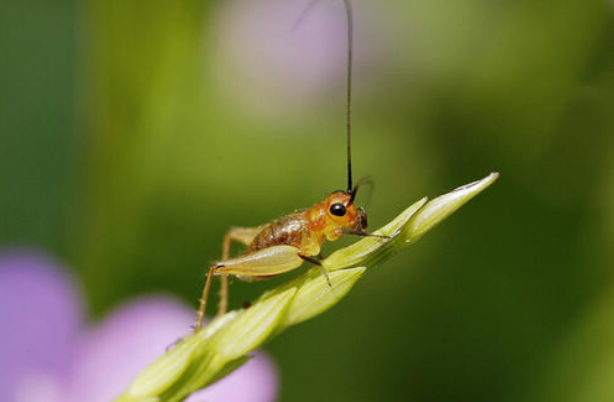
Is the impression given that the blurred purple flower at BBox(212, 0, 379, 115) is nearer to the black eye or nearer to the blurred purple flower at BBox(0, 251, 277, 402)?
the blurred purple flower at BBox(0, 251, 277, 402)

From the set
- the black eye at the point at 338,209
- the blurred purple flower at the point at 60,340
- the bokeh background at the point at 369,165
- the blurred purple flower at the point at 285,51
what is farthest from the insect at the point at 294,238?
the blurred purple flower at the point at 285,51

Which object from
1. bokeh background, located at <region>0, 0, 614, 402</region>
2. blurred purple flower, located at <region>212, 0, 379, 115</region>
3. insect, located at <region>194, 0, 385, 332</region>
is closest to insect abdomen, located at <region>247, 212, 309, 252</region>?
insect, located at <region>194, 0, 385, 332</region>

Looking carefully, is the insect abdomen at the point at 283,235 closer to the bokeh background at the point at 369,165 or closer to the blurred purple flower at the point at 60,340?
the blurred purple flower at the point at 60,340

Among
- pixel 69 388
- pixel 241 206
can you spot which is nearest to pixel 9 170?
pixel 241 206

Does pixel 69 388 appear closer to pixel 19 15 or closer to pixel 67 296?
pixel 67 296

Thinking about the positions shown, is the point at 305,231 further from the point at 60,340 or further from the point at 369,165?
the point at 369,165

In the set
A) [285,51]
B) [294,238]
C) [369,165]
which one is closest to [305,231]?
[294,238]
